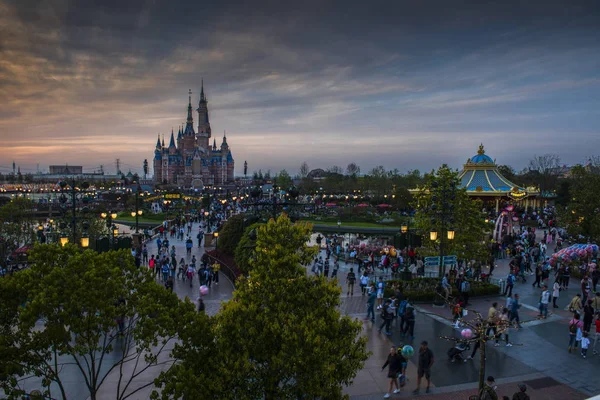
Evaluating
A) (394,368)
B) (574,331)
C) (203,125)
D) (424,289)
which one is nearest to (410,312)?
(394,368)

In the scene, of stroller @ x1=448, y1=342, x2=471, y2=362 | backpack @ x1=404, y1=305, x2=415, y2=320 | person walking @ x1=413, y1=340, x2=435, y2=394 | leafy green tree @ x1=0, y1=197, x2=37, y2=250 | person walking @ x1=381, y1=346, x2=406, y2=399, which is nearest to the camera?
person walking @ x1=381, y1=346, x2=406, y2=399

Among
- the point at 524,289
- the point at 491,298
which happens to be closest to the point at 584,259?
the point at 524,289

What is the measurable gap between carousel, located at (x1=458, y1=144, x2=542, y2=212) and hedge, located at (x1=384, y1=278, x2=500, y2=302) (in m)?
31.3

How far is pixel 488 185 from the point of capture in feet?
163

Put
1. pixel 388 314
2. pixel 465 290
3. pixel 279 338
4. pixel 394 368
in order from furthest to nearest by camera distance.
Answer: pixel 465 290 < pixel 388 314 < pixel 394 368 < pixel 279 338

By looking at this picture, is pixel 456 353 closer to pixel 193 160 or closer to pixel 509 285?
pixel 509 285

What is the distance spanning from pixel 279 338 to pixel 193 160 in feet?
516

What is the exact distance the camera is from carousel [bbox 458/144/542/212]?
48094mm

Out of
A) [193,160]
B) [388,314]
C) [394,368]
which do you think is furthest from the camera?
[193,160]

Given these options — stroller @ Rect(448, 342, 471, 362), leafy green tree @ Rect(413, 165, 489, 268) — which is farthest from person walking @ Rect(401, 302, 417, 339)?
leafy green tree @ Rect(413, 165, 489, 268)

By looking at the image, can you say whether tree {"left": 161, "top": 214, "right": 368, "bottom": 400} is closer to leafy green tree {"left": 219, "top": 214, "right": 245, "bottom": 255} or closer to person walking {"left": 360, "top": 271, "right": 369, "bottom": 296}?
person walking {"left": 360, "top": 271, "right": 369, "bottom": 296}

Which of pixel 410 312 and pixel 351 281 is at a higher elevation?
pixel 410 312

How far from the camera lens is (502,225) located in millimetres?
31031

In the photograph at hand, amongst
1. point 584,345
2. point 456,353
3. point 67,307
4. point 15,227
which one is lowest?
point 456,353
